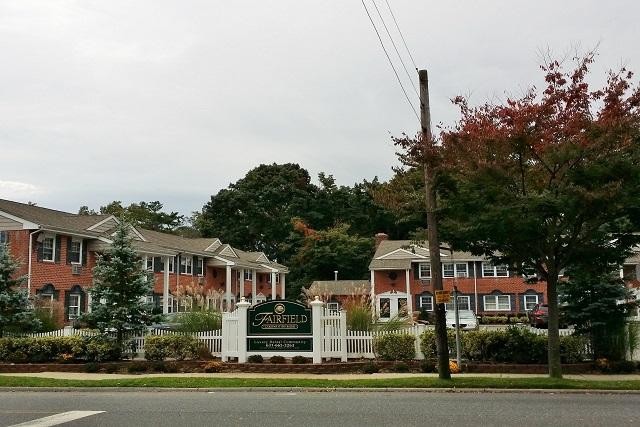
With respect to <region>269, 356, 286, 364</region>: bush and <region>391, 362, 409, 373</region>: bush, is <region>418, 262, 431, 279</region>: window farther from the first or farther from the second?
<region>391, 362, 409, 373</region>: bush

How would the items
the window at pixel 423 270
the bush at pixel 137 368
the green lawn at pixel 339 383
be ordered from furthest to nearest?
the window at pixel 423 270 → the bush at pixel 137 368 → the green lawn at pixel 339 383

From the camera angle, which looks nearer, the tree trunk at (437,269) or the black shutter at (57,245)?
the tree trunk at (437,269)

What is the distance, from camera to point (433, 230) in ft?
51.6

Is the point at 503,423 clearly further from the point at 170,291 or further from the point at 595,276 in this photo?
the point at 170,291

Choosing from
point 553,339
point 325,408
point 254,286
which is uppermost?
point 254,286

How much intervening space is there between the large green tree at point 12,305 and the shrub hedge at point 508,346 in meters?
12.6

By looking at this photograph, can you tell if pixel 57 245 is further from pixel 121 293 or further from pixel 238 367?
pixel 238 367

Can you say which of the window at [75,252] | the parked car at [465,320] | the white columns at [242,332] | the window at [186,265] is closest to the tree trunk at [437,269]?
the white columns at [242,332]

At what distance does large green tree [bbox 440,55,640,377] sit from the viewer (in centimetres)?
1391

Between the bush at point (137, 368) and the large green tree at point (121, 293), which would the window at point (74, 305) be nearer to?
the large green tree at point (121, 293)

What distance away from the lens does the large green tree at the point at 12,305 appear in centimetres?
2045

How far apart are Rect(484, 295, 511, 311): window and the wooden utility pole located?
30720mm

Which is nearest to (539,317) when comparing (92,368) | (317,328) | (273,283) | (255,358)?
(317,328)

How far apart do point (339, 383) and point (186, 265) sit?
30947mm
